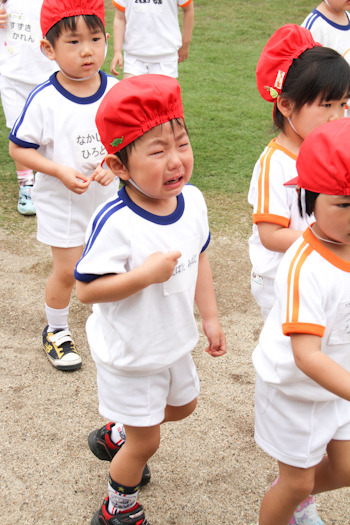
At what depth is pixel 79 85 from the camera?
3143 millimetres

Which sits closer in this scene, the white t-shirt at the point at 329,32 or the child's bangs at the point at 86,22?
the child's bangs at the point at 86,22

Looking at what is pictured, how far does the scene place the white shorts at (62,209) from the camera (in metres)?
3.22

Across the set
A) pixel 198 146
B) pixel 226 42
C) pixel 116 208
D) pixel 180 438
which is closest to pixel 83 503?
pixel 180 438

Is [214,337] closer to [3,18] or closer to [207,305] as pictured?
[207,305]

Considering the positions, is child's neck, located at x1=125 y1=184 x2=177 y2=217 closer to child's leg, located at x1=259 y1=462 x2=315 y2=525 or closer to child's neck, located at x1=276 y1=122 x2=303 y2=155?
child's neck, located at x1=276 y1=122 x2=303 y2=155

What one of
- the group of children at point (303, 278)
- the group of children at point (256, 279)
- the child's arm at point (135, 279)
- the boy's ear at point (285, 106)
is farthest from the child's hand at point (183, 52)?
the child's arm at point (135, 279)

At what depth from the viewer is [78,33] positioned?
3004mm

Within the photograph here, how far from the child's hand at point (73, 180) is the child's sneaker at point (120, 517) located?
4.42 ft

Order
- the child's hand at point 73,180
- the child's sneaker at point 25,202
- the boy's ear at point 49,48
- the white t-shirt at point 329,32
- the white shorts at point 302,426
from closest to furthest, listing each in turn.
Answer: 1. the white shorts at point 302,426
2. the child's hand at point 73,180
3. the boy's ear at point 49,48
4. the white t-shirt at point 329,32
5. the child's sneaker at point 25,202

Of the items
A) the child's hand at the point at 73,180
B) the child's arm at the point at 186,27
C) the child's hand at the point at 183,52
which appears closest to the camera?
the child's hand at the point at 73,180

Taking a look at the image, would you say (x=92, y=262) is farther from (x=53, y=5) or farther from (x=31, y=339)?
(x=31, y=339)

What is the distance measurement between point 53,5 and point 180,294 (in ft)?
5.30

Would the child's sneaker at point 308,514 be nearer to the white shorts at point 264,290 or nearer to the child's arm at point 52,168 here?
the white shorts at point 264,290

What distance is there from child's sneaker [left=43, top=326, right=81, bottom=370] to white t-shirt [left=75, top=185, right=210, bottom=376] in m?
1.15
